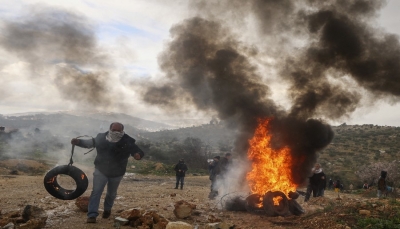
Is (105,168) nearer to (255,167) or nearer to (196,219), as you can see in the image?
(196,219)

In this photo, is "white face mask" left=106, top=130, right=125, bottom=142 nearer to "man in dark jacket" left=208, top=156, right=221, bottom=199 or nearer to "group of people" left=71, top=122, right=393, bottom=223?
"group of people" left=71, top=122, right=393, bottom=223

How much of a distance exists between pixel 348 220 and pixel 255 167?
3607 millimetres

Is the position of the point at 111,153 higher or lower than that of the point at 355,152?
lower

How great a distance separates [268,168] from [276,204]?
1.63 m

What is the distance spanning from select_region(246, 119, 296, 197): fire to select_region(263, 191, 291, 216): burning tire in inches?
35.1

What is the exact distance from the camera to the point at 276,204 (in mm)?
8719

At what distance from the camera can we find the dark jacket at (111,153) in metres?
6.78

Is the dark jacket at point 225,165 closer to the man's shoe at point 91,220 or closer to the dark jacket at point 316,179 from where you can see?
the dark jacket at point 316,179

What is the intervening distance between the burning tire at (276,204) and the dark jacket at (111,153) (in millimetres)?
3891

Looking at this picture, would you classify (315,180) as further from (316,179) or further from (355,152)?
(355,152)

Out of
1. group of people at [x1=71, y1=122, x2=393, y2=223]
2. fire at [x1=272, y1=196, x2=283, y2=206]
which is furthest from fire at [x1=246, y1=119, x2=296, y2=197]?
group of people at [x1=71, y1=122, x2=393, y2=223]

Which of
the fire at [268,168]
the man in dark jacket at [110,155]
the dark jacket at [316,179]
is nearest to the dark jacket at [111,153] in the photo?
the man in dark jacket at [110,155]

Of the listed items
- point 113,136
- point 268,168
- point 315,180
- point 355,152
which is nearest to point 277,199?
point 268,168

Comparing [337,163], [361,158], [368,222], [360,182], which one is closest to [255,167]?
[368,222]
